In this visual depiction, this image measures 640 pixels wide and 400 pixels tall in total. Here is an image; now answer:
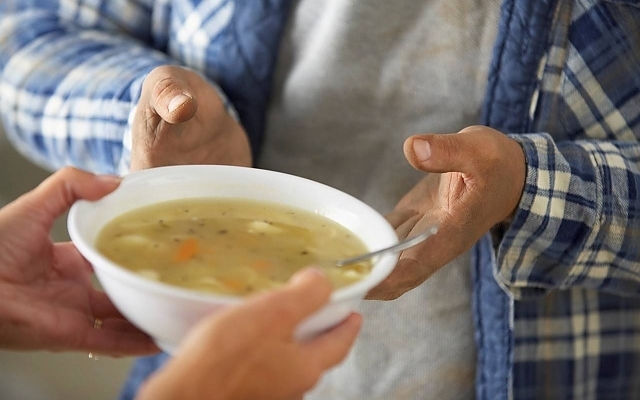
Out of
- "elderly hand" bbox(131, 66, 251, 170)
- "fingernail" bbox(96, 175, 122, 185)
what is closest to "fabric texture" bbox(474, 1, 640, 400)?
"elderly hand" bbox(131, 66, 251, 170)

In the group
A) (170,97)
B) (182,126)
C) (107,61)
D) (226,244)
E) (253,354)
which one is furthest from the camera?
(107,61)

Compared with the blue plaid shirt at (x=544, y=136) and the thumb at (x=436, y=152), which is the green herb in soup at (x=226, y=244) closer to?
the thumb at (x=436, y=152)

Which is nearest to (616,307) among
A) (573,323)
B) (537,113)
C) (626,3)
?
(573,323)

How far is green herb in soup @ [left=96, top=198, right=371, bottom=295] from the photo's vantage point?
635 millimetres

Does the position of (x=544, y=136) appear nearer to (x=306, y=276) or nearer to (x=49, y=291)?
(x=306, y=276)

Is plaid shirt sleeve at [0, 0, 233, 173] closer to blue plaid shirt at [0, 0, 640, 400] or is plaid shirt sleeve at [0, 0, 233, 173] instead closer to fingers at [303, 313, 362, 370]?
blue plaid shirt at [0, 0, 640, 400]

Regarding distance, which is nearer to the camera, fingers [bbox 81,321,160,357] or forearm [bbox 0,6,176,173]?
fingers [bbox 81,321,160,357]

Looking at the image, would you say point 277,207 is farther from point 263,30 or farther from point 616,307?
point 616,307

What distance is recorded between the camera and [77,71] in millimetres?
1099

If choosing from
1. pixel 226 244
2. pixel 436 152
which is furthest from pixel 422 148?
pixel 226 244

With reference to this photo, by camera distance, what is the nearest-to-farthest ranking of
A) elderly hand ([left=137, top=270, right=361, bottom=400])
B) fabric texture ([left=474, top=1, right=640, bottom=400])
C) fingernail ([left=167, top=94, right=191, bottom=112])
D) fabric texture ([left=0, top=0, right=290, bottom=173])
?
elderly hand ([left=137, top=270, right=361, bottom=400])
fingernail ([left=167, top=94, right=191, bottom=112])
fabric texture ([left=474, top=1, right=640, bottom=400])
fabric texture ([left=0, top=0, right=290, bottom=173])

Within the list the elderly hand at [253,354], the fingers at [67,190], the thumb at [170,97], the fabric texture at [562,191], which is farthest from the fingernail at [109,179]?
the fabric texture at [562,191]

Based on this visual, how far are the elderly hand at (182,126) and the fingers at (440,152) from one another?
235 millimetres

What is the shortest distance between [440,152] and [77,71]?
0.62m
